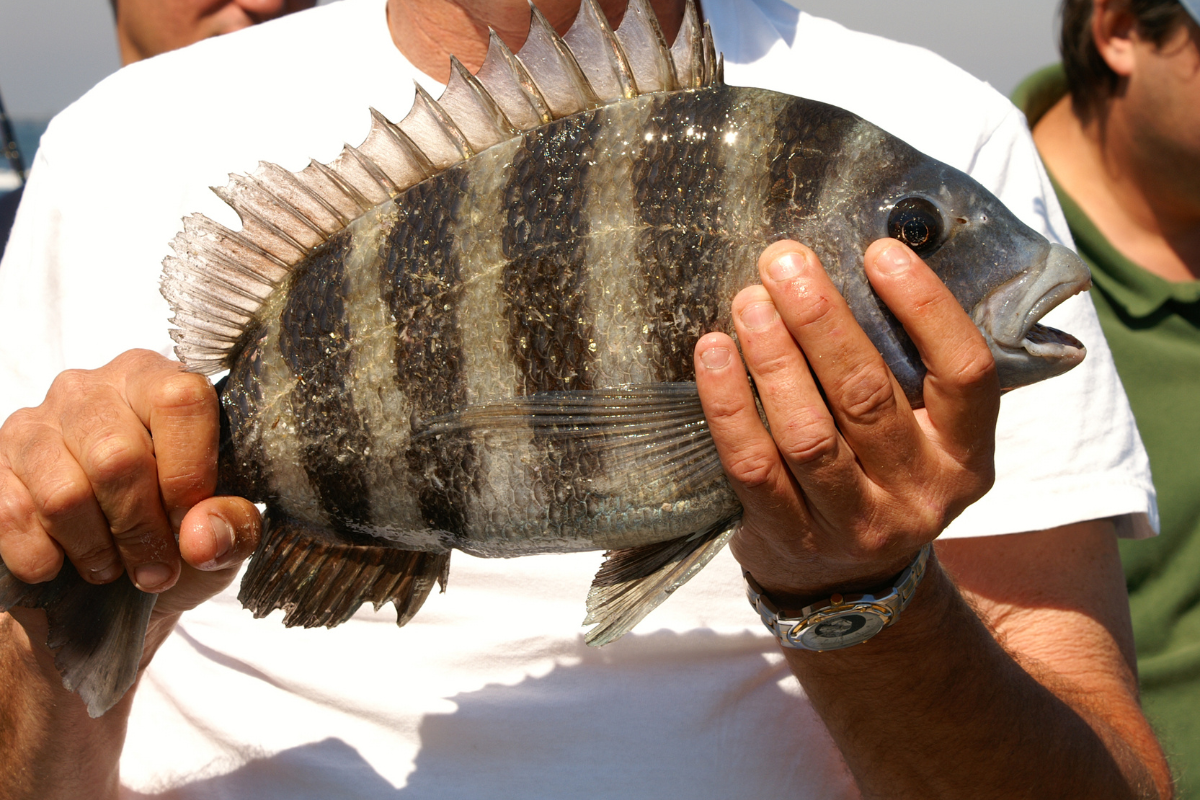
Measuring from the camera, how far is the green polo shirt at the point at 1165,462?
3.01 metres

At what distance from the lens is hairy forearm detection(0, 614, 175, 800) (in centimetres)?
182

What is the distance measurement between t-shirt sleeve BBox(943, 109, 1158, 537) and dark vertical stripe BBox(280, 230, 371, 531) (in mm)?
1209

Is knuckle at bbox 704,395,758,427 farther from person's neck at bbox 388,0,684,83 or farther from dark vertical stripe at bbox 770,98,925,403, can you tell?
person's neck at bbox 388,0,684,83

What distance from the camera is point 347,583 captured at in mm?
1479

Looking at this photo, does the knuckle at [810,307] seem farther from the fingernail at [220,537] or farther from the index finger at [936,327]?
the fingernail at [220,537]

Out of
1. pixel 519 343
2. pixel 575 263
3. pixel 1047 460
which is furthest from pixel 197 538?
pixel 1047 460

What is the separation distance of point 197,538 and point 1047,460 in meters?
1.56

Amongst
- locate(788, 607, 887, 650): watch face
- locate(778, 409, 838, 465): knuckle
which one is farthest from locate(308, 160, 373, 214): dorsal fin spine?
locate(788, 607, 887, 650): watch face

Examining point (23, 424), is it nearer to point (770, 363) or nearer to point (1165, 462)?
point (770, 363)

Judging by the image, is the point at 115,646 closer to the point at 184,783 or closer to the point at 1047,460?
the point at 184,783

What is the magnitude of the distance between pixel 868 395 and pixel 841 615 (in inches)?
17.3

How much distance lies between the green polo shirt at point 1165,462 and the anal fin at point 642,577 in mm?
2223

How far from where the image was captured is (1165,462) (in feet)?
10.4

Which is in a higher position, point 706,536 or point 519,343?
point 519,343
